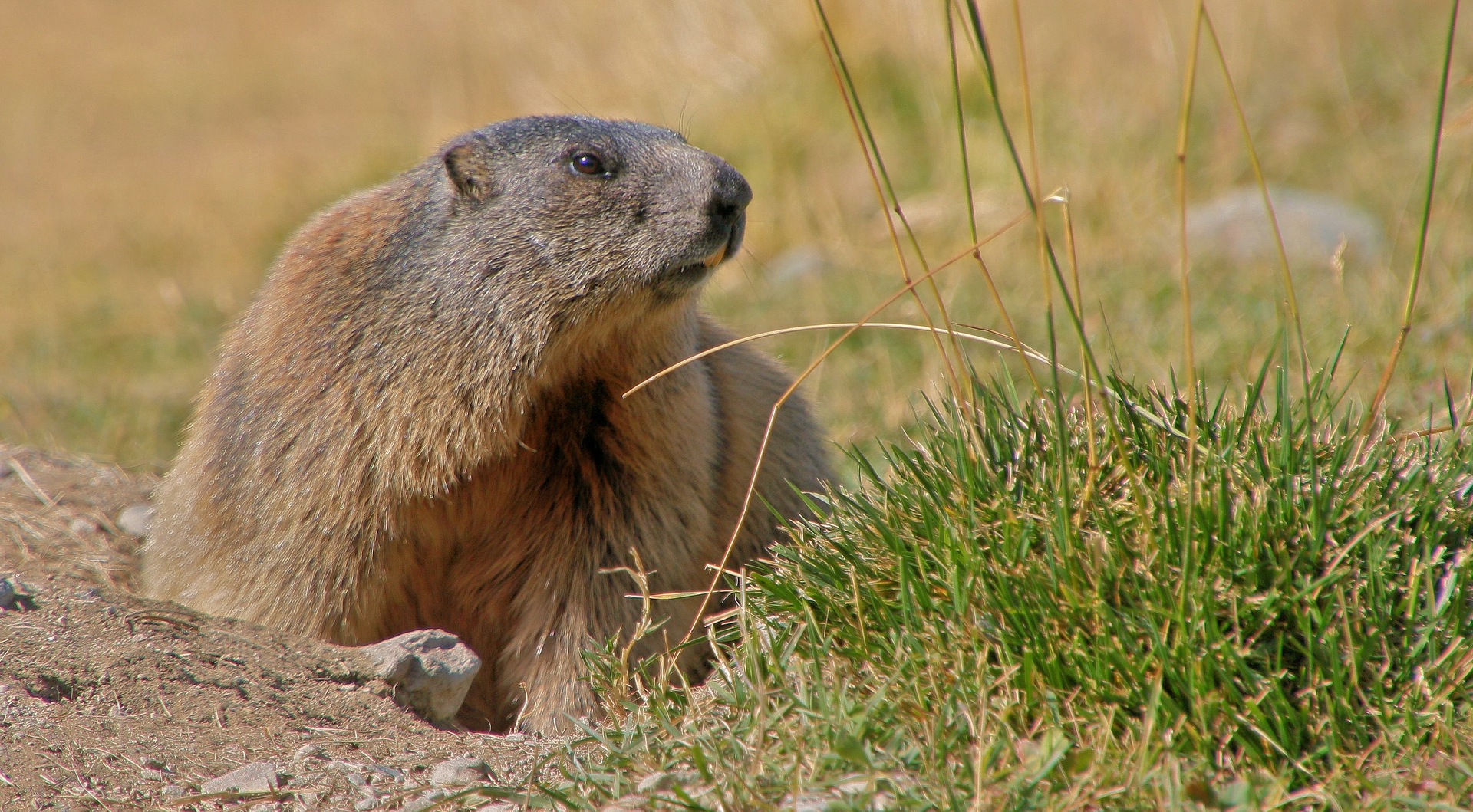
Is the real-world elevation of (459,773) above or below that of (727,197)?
below

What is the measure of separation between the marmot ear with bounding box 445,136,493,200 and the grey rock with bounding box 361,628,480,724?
1257 millimetres

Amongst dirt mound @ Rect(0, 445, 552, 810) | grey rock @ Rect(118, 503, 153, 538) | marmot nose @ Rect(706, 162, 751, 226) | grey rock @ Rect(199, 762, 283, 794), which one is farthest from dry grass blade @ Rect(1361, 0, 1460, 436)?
grey rock @ Rect(118, 503, 153, 538)

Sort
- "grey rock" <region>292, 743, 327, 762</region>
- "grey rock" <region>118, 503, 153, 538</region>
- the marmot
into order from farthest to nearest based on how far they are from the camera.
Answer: "grey rock" <region>118, 503, 153, 538</region>
the marmot
"grey rock" <region>292, 743, 327, 762</region>

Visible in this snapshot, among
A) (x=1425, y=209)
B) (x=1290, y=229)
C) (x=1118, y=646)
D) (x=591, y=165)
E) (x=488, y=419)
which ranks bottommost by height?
(x=1118, y=646)

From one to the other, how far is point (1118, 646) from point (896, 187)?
745 centimetres

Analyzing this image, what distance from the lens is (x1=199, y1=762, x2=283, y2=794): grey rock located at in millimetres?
2596

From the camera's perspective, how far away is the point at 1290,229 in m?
7.65

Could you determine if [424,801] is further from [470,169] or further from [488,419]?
[470,169]

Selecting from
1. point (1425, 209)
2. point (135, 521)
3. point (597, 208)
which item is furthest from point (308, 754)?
point (1425, 209)

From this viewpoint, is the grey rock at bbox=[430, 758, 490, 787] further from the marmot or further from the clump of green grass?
the marmot

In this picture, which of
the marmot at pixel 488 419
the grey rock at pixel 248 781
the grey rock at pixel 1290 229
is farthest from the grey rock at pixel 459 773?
the grey rock at pixel 1290 229

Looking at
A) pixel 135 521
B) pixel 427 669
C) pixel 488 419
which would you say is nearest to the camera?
pixel 427 669

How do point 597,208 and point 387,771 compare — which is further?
point 597,208

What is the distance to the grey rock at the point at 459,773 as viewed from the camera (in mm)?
2605
